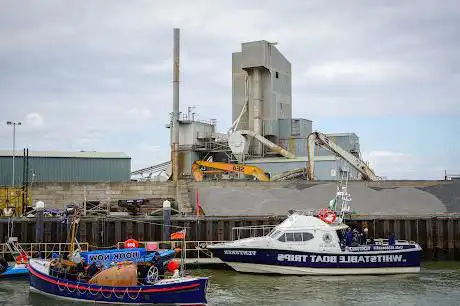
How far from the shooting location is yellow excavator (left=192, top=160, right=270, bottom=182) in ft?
148

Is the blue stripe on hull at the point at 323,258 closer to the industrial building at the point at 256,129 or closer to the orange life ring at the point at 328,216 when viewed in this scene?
the orange life ring at the point at 328,216

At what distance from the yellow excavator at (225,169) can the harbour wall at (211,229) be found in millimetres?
13441

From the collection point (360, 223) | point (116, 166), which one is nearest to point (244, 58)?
point (116, 166)

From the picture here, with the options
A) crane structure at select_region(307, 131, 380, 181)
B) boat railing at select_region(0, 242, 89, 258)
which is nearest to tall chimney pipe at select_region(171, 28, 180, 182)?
crane structure at select_region(307, 131, 380, 181)

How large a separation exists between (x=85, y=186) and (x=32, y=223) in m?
9.26

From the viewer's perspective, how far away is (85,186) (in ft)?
127

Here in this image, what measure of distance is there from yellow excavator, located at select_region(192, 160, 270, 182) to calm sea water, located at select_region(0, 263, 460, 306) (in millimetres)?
18684

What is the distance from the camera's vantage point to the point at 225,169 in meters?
47.1

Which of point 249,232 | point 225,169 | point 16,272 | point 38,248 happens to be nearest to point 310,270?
point 249,232

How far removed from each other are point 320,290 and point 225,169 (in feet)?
83.2

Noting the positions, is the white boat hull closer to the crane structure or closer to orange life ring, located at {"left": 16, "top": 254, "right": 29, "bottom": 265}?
orange life ring, located at {"left": 16, "top": 254, "right": 29, "bottom": 265}

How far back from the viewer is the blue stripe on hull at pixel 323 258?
25.3 meters

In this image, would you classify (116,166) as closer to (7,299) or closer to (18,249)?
(18,249)

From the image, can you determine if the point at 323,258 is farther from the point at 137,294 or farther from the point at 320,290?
the point at 137,294
